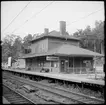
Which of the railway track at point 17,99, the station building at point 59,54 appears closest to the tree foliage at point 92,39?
the station building at point 59,54

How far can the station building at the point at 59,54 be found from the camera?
24.1 m

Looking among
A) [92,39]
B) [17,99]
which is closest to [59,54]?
[17,99]

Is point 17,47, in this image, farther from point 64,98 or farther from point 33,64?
point 64,98

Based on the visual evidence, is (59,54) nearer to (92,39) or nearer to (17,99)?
(17,99)

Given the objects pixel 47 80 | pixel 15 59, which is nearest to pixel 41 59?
pixel 47 80

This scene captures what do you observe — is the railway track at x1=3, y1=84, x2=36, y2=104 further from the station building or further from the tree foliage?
the tree foliage

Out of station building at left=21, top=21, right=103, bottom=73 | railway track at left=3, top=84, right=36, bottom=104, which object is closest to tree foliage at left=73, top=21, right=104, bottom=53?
station building at left=21, top=21, right=103, bottom=73

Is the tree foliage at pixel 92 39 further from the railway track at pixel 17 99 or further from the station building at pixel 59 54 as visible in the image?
the railway track at pixel 17 99

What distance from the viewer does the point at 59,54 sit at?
2302 centimetres

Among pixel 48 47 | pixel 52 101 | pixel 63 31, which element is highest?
pixel 63 31

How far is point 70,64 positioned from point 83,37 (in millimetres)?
43735

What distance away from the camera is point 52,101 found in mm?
8930

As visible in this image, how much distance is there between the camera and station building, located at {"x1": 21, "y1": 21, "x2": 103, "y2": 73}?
79.2 ft

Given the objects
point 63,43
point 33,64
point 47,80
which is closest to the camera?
point 47,80
